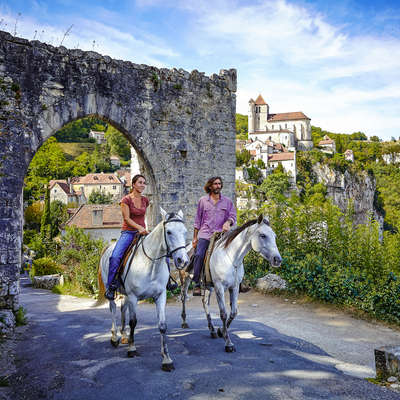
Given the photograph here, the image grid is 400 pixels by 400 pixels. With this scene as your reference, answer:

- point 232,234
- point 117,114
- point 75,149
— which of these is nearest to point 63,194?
point 75,149

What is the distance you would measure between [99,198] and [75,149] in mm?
30969

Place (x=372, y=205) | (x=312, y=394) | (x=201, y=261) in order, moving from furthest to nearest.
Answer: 1. (x=372, y=205)
2. (x=201, y=261)
3. (x=312, y=394)

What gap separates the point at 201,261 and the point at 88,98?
14.2 ft

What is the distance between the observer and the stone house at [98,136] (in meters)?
97.2

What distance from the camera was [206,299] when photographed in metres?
5.43

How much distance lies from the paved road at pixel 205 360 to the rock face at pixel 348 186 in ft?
230

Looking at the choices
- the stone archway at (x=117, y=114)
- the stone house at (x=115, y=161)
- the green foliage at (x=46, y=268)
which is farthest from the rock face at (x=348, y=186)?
the stone archway at (x=117, y=114)

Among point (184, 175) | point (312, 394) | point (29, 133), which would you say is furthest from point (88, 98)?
point (312, 394)

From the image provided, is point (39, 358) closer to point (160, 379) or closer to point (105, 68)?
point (160, 379)

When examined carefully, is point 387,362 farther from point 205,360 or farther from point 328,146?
→ point 328,146

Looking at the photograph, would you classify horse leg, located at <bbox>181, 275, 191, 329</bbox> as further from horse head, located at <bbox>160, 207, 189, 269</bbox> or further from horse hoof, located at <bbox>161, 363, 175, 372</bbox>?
horse head, located at <bbox>160, 207, 189, 269</bbox>

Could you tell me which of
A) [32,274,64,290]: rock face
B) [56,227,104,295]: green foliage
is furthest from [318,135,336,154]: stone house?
[32,274,64,290]: rock face

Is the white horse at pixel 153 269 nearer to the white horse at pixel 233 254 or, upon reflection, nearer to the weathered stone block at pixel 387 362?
the white horse at pixel 233 254

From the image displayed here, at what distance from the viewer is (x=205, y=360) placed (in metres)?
4.20
